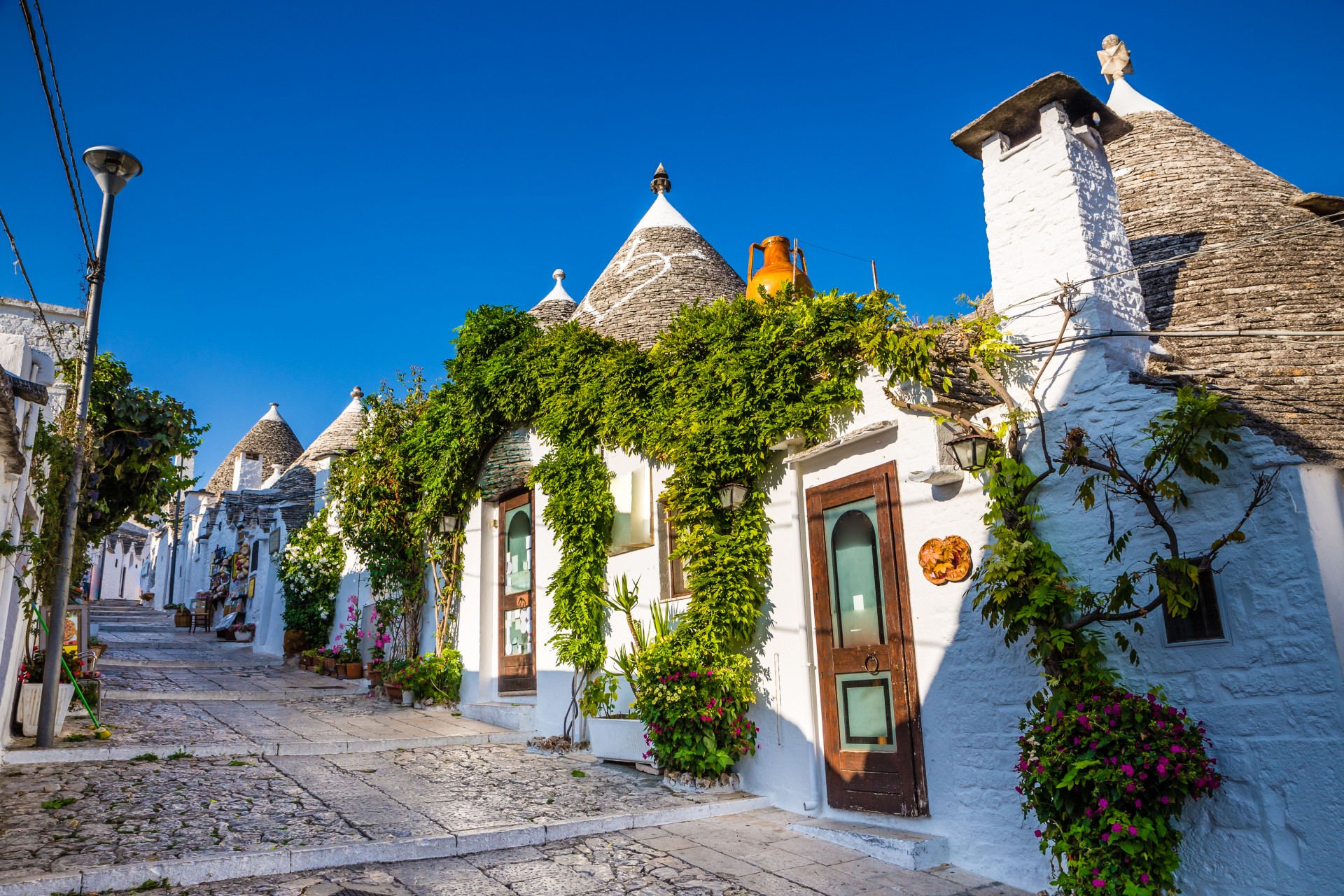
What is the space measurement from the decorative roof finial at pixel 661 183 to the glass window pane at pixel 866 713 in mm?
10498

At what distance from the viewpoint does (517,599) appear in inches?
458

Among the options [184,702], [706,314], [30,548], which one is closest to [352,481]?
[184,702]

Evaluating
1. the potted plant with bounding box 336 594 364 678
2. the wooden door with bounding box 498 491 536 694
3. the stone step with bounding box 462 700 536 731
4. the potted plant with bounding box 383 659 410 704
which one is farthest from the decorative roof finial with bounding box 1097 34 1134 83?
the potted plant with bounding box 336 594 364 678

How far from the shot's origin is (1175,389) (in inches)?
213

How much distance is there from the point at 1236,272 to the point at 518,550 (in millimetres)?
8410

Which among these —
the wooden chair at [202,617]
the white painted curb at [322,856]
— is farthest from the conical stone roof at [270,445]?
the white painted curb at [322,856]

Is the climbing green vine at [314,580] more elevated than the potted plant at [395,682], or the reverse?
the climbing green vine at [314,580]

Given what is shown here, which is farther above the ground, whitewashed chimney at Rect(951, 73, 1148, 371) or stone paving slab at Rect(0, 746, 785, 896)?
whitewashed chimney at Rect(951, 73, 1148, 371)

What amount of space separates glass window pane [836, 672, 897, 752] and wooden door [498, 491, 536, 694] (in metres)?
4.97

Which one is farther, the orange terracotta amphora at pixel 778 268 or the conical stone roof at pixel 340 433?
the conical stone roof at pixel 340 433

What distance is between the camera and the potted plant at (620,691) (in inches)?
332

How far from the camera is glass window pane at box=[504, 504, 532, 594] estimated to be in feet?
37.9

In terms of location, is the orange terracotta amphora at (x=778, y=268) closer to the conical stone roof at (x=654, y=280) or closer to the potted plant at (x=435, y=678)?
the conical stone roof at (x=654, y=280)

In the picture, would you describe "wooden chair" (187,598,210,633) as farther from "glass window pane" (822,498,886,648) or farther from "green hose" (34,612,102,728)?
"glass window pane" (822,498,886,648)
